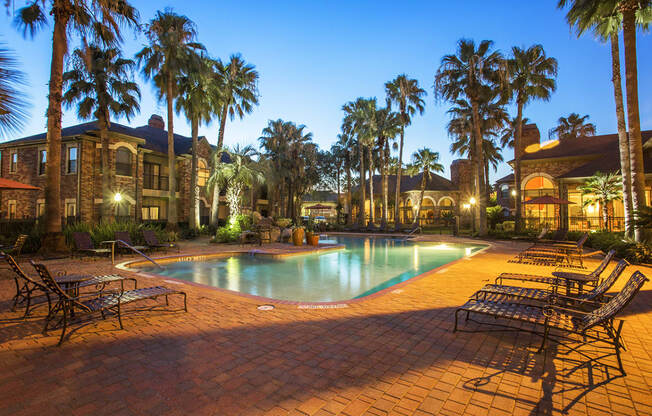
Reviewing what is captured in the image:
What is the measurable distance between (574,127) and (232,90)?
126 feet

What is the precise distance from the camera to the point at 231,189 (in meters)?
18.2

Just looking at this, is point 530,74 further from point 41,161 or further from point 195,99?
point 41,161

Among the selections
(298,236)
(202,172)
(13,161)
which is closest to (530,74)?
(298,236)

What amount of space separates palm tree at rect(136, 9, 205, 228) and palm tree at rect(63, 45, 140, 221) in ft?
3.75

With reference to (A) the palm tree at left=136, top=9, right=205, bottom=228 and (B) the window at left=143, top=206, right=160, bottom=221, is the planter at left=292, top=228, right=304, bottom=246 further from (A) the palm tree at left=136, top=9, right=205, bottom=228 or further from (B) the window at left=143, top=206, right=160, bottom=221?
(B) the window at left=143, top=206, right=160, bottom=221

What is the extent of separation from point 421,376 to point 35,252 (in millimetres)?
12954

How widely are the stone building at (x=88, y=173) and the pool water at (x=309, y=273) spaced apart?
42.8ft

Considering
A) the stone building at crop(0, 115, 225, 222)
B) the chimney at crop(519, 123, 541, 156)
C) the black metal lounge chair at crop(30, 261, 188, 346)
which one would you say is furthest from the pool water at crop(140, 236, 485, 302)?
the chimney at crop(519, 123, 541, 156)

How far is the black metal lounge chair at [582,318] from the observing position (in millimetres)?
3151

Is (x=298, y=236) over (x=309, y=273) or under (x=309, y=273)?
over

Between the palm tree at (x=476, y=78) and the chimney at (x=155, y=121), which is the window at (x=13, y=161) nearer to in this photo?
the chimney at (x=155, y=121)

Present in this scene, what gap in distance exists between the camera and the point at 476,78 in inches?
767

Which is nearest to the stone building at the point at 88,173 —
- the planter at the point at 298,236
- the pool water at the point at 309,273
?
the planter at the point at 298,236

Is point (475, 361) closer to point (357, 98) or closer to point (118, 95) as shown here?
point (118, 95)
